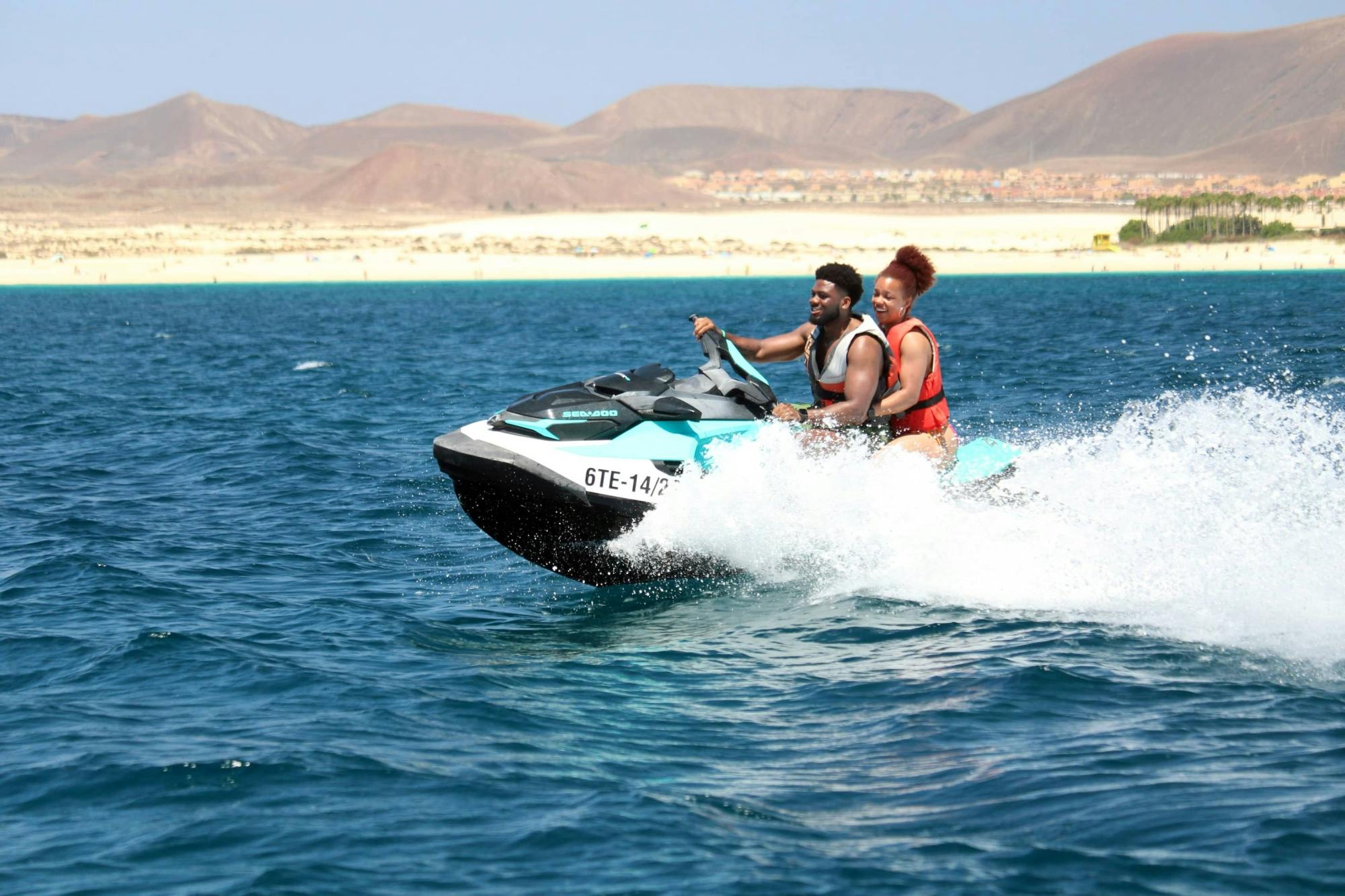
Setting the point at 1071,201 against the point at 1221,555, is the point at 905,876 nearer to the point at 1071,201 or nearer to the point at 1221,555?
the point at 1221,555

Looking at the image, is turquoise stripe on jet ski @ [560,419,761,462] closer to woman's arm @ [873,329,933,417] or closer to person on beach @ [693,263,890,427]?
person on beach @ [693,263,890,427]

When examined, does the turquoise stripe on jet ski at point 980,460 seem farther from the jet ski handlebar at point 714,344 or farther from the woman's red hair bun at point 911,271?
the jet ski handlebar at point 714,344

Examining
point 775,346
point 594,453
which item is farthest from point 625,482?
point 775,346

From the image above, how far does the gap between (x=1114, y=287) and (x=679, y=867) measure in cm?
5660

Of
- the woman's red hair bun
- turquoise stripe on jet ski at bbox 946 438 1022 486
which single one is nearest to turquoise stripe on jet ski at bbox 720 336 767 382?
the woman's red hair bun

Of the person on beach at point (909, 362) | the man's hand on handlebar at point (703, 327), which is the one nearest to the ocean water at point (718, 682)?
the person on beach at point (909, 362)

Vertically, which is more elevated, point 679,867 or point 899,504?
point 899,504

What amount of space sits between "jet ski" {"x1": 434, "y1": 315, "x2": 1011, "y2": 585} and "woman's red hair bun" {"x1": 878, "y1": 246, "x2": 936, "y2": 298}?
3.52 feet

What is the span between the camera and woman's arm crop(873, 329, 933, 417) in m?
8.09

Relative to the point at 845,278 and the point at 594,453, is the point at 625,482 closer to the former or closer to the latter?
the point at 594,453

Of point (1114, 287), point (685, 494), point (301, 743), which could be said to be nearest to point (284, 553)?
point (685, 494)

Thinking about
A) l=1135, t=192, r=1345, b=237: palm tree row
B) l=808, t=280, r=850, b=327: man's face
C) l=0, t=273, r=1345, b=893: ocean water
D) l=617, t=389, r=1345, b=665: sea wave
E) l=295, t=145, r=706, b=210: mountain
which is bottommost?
l=0, t=273, r=1345, b=893: ocean water

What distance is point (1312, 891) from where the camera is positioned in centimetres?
467

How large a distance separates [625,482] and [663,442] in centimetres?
32
